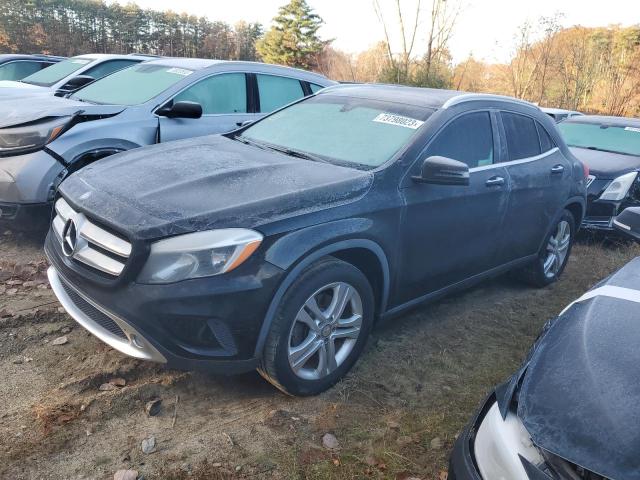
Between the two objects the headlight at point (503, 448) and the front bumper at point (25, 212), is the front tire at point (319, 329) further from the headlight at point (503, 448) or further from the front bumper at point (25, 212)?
the front bumper at point (25, 212)

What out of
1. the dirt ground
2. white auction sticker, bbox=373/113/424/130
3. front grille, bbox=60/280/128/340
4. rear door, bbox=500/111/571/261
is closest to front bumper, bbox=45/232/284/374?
front grille, bbox=60/280/128/340

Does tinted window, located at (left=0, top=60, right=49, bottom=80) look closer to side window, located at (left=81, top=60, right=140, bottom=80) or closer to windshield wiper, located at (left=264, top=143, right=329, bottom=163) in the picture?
side window, located at (left=81, top=60, right=140, bottom=80)

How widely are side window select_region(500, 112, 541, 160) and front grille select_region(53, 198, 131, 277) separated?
9.70 feet

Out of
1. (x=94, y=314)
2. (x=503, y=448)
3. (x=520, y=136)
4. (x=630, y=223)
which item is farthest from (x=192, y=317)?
(x=520, y=136)

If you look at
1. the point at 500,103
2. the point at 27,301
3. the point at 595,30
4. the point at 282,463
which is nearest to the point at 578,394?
the point at 282,463

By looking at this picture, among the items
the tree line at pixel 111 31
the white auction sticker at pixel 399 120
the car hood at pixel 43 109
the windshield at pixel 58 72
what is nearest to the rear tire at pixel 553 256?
the white auction sticker at pixel 399 120

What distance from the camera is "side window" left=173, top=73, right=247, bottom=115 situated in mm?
5527

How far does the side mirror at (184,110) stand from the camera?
495 cm

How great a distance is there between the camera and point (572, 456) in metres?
1.58

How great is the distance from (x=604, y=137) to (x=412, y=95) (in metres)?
5.35

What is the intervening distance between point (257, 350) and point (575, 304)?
1.46 metres

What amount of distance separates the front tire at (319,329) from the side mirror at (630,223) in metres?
1.39

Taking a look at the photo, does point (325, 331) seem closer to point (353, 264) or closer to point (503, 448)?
point (353, 264)

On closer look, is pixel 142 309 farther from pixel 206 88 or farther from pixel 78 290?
pixel 206 88
